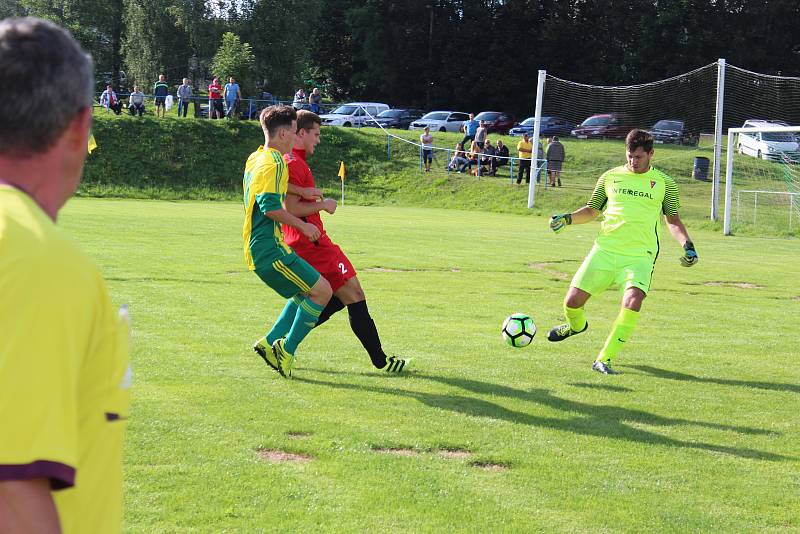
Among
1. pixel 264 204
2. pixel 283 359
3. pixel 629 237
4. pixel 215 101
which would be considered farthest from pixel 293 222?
pixel 215 101

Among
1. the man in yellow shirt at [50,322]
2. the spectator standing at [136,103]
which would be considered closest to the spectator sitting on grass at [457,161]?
the spectator standing at [136,103]

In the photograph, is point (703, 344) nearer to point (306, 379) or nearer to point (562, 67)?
point (306, 379)

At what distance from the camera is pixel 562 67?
211 feet

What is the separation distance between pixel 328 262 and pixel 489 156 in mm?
30463

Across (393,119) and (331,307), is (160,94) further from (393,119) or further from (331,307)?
(331,307)

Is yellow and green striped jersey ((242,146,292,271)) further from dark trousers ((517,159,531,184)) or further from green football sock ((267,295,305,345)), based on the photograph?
dark trousers ((517,159,531,184))

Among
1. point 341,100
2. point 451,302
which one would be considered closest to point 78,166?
point 451,302

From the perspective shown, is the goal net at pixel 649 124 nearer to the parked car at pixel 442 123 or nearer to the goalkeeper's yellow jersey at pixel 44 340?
the parked car at pixel 442 123

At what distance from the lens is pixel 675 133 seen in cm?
4106

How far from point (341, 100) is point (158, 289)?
61.5m

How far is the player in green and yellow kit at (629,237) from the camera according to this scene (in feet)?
28.9

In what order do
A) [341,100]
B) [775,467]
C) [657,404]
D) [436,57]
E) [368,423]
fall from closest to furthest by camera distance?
[775,467] < [368,423] < [657,404] < [436,57] < [341,100]

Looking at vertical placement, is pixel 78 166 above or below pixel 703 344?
above

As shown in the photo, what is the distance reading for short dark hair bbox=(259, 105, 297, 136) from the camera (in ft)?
25.4
